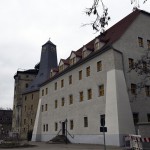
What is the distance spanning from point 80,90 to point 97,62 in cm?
514

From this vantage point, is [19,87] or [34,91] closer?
[34,91]

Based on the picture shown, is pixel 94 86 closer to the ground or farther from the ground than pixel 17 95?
closer to the ground

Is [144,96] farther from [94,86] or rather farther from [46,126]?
[46,126]

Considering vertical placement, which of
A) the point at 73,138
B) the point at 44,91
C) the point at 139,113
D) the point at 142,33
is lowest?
the point at 73,138

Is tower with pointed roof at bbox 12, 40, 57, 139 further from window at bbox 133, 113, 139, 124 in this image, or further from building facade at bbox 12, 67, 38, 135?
window at bbox 133, 113, 139, 124

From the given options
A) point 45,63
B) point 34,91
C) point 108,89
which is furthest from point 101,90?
point 45,63

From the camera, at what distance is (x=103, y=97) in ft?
105

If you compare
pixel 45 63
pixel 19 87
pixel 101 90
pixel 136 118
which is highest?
pixel 45 63

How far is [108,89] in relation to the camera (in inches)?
1222

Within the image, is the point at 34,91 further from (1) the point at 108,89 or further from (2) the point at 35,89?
(1) the point at 108,89

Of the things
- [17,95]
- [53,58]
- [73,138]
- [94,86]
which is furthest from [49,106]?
[17,95]

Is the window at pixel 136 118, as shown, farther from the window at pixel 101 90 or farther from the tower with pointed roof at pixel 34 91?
the tower with pointed roof at pixel 34 91

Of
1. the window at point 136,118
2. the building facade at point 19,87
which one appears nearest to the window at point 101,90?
the window at point 136,118

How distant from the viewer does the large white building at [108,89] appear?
2973cm
